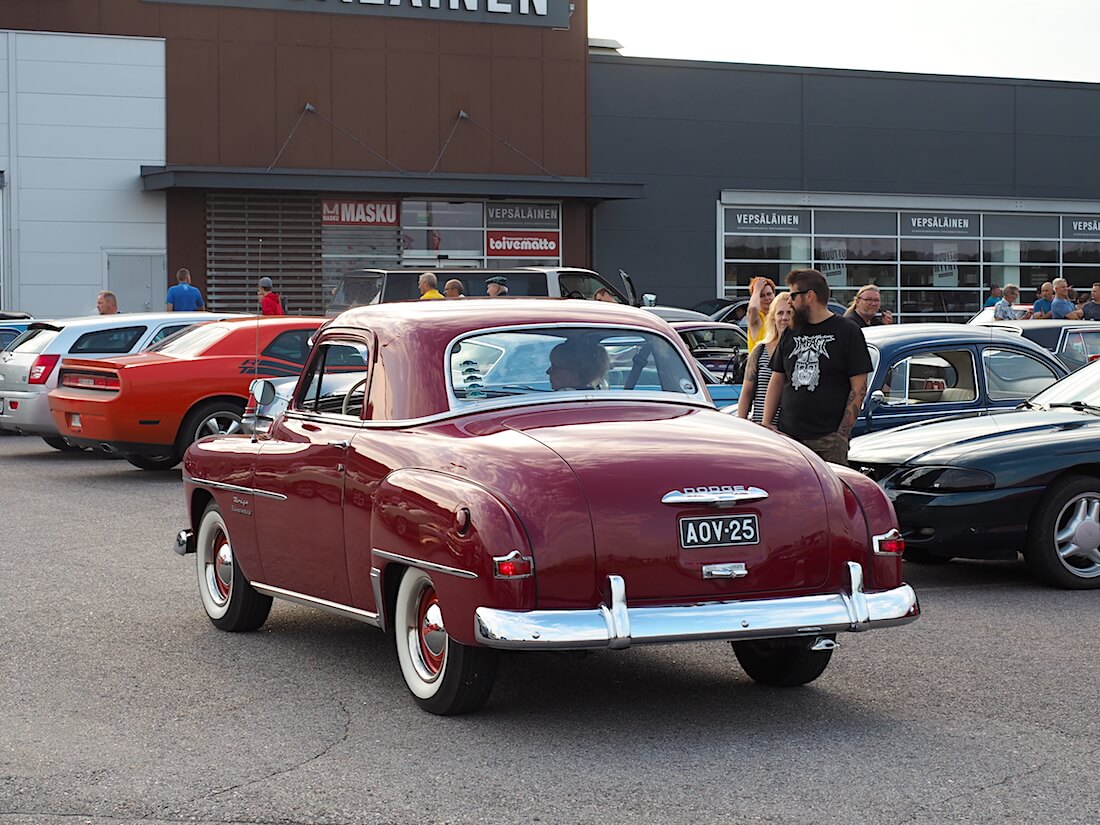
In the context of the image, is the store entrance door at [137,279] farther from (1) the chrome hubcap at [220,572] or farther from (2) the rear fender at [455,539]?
(2) the rear fender at [455,539]

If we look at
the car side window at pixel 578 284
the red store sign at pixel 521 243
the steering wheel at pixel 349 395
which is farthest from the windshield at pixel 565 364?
the red store sign at pixel 521 243

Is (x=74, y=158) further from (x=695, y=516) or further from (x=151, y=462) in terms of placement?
(x=695, y=516)

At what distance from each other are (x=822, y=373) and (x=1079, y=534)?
1.74 m

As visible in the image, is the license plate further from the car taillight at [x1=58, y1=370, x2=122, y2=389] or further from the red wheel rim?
the car taillight at [x1=58, y1=370, x2=122, y2=389]

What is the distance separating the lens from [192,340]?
656 inches

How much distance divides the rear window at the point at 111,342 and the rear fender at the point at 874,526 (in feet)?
42.2

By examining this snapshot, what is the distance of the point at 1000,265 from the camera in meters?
38.8

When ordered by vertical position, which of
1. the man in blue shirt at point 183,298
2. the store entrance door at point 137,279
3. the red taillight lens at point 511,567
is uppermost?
the store entrance door at point 137,279

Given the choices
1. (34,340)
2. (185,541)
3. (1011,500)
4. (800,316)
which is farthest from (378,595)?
(34,340)

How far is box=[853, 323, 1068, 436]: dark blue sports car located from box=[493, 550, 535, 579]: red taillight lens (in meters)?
6.49

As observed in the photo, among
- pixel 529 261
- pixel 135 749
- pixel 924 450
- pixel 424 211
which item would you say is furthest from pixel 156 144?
pixel 135 749

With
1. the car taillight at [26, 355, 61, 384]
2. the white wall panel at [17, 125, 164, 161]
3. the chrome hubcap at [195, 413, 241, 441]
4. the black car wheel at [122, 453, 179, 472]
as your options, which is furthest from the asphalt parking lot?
the white wall panel at [17, 125, 164, 161]

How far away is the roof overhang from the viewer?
1231 inches

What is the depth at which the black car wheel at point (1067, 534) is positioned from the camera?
9.37m
